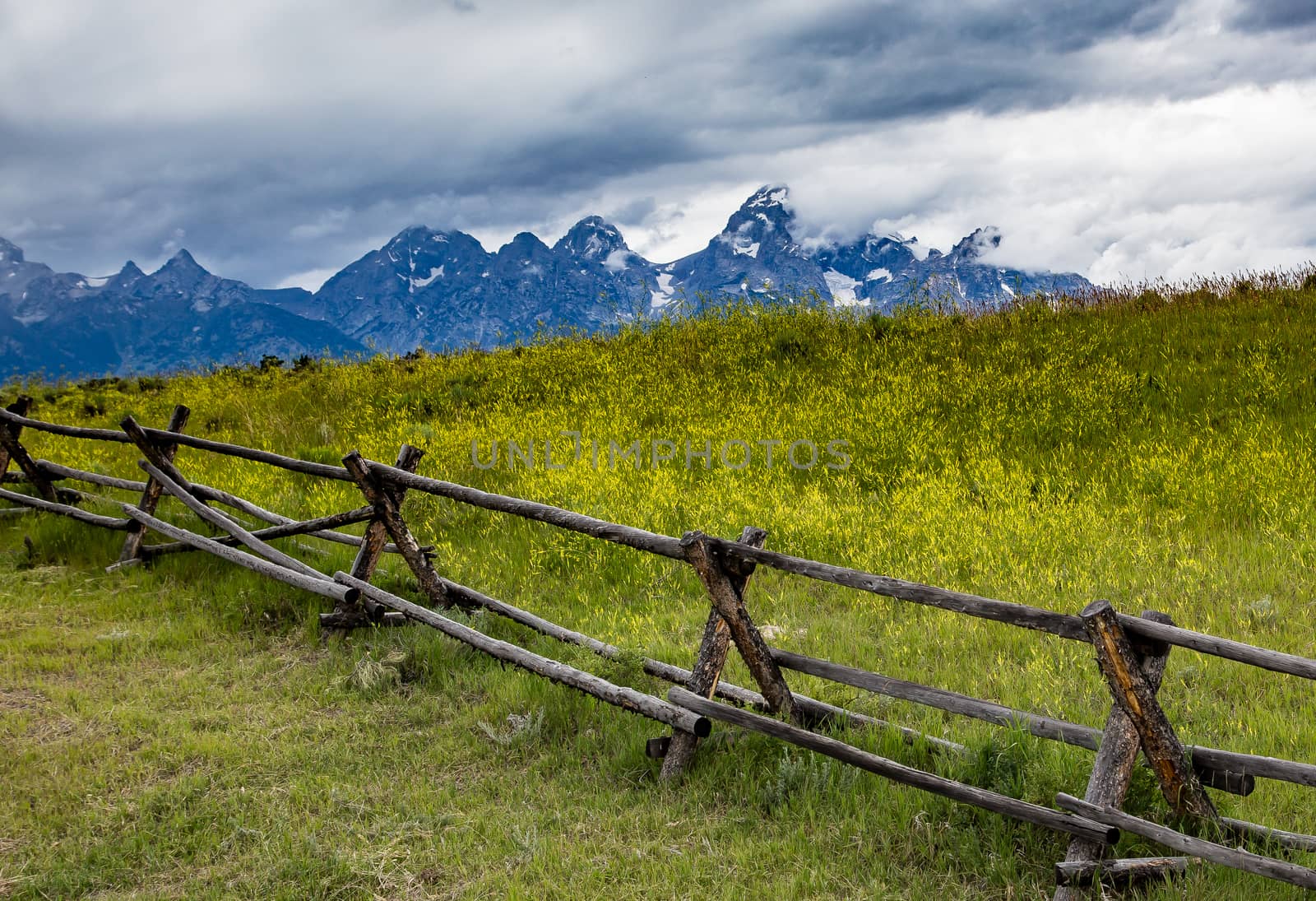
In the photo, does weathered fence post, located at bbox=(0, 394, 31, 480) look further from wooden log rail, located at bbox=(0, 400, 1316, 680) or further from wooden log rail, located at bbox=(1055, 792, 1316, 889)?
wooden log rail, located at bbox=(1055, 792, 1316, 889)

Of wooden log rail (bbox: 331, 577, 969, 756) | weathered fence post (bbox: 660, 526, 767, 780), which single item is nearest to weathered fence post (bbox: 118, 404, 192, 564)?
wooden log rail (bbox: 331, 577, 969, 756)

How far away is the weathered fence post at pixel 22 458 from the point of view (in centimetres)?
1092

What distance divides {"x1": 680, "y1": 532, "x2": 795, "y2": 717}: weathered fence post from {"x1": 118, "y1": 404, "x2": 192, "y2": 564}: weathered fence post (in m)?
6.86

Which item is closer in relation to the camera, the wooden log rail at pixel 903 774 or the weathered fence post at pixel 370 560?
the wooden log rail at pixel 903 774

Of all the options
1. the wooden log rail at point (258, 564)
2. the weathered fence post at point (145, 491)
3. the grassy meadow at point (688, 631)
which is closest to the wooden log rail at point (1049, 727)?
the grassy meadow at point (688, 631)

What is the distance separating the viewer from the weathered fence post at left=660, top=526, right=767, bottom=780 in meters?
4.66

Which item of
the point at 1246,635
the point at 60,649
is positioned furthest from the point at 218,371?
the point at 1246,635

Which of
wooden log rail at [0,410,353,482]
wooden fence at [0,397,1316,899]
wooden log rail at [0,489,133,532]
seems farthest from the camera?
wooden log rail at [0,489,133,532]

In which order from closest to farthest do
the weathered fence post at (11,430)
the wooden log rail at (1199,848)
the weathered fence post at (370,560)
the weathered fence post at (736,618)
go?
the wooden log rail at (1199,848) < the weathered fence post at (736,618) < the weathered fence post at (370,560) < the weathered fence post at (11,430)

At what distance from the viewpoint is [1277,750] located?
14.5 ft

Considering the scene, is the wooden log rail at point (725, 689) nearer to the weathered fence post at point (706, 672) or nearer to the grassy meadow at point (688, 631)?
the grassy meadow at point (688, 631)

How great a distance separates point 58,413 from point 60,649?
14.0 m

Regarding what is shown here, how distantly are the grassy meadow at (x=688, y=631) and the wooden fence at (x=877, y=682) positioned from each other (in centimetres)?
20

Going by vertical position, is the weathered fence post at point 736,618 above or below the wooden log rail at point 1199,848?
above
